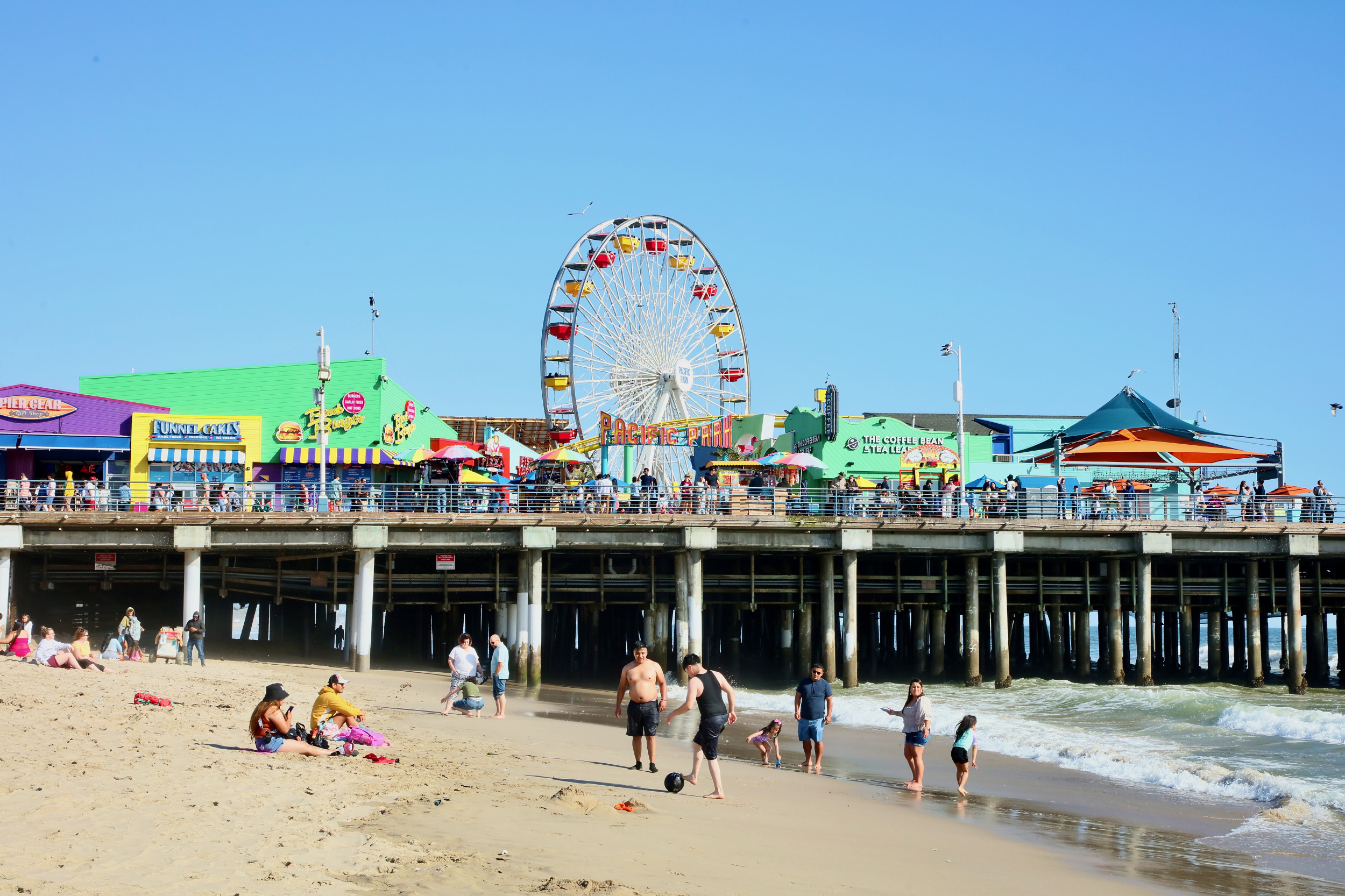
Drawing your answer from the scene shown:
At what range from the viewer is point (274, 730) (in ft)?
39.5

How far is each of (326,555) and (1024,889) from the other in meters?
23.0

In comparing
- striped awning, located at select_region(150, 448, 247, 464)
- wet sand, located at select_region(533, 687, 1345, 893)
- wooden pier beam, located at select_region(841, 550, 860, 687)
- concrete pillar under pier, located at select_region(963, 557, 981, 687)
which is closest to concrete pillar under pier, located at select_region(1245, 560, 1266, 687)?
concrete pillar under pier, located at select_region(963, 557, 981, 687)

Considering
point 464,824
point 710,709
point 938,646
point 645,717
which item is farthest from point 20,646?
point 938,646

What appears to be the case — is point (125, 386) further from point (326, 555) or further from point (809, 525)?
point (809, 525)

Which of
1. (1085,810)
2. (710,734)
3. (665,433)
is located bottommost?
(1085,810)

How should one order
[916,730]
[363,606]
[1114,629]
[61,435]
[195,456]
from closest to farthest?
[916,730] < [363,606] < [1114,629] < [61,435] < [195,456]

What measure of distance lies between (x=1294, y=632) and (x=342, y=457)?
2796cm

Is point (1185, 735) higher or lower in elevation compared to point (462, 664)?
lower

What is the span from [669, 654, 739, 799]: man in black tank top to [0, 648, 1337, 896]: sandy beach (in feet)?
1.20

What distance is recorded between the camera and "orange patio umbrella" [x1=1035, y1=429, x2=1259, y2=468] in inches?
1385

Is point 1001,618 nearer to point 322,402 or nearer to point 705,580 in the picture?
point 705,580

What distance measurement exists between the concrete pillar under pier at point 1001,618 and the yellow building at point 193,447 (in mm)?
22984

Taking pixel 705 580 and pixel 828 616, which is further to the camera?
pixel 705 580

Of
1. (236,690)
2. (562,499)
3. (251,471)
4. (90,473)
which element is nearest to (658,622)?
(562,499)
